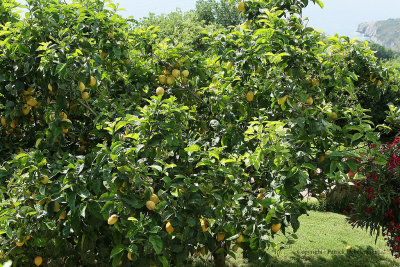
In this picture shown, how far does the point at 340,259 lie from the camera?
5.62 meters

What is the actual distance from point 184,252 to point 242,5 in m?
2.61

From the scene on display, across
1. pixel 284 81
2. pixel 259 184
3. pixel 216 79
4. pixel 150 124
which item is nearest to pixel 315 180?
pixel 259 184

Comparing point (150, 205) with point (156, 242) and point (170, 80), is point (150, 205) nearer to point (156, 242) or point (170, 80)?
point (156, 242)

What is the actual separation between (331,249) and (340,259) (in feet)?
1.45

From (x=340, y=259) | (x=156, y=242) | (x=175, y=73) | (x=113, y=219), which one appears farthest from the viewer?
(x=340, y=259)

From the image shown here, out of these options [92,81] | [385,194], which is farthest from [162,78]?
[385,194]

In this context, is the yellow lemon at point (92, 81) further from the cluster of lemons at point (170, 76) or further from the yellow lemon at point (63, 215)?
the yellow lemon at point (63, 215)

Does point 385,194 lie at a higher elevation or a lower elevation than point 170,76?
lower

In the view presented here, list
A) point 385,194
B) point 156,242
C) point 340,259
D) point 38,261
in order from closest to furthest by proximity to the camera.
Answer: point 156,242
point 38,261
point 385,194
point 340,259

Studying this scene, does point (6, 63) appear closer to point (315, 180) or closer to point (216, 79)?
point (216, 79)

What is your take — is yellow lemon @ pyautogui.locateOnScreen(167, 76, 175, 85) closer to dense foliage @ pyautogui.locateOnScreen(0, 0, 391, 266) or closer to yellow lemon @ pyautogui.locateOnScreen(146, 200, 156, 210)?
dense foliage @ pyautogui.locateOnScreen(0, 0, 391, 266)

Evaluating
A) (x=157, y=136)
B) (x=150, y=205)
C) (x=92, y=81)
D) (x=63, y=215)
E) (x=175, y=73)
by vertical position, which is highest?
(x=175, y=73)

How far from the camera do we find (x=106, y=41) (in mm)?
3559

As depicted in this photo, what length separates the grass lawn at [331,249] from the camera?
5.45 m
